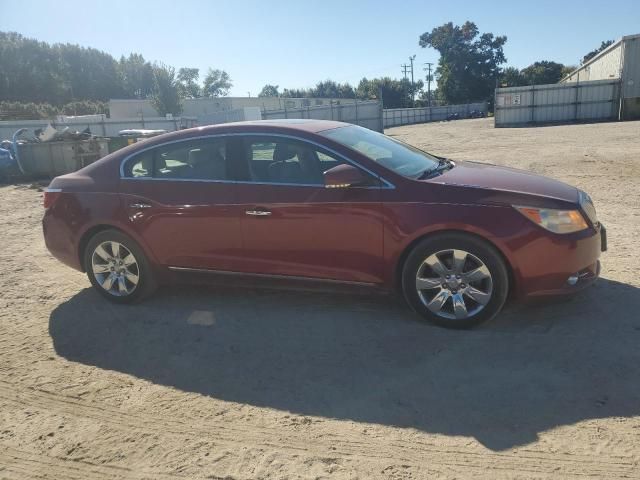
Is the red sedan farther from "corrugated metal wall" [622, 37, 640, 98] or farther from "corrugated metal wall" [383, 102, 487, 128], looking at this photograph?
"corrugated metal wall" [383, 102, 487, 128]

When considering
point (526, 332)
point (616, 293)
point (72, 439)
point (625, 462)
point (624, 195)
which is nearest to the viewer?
point (625, 462)

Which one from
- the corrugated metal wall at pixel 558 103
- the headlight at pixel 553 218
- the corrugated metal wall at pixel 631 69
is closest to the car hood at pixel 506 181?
the headlight at pixel 553 218

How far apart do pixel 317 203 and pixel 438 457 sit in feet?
6.97

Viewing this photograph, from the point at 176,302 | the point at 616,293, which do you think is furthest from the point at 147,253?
the point at 616,293

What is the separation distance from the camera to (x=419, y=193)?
12.6 ft

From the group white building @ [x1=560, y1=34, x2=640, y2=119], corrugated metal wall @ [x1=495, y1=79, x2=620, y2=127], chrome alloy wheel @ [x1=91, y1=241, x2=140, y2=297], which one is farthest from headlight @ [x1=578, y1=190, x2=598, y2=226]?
white building @ [x1=560, y1=34, x2=640, y2=119]

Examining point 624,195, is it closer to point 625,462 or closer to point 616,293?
point 616,293

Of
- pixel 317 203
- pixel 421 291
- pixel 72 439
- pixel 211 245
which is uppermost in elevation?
pixel 317 203

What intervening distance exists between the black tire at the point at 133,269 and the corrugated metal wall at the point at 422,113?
52.3m

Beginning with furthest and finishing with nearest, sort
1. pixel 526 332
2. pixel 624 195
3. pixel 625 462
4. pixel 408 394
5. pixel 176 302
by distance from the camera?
pixel 624 195, pixel 176 302, pixel 526 332, pixel 408 394, pixel 625 462

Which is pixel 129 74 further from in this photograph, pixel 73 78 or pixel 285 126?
pixel 285 126

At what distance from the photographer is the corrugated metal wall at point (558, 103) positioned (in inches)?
1431

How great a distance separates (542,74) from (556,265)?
100420 millimetres

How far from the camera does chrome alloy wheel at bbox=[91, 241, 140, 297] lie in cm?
473
